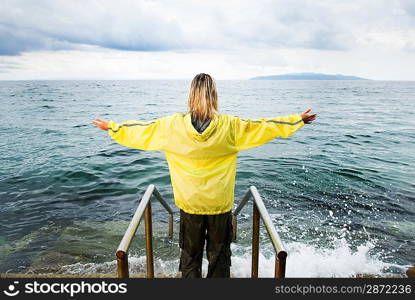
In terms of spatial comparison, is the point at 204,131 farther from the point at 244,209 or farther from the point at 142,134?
the point at 244,209

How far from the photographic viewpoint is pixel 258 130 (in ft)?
8.59

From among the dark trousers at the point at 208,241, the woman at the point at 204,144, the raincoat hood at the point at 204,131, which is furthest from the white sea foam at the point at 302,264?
the raincoat hood at the point at 204,131

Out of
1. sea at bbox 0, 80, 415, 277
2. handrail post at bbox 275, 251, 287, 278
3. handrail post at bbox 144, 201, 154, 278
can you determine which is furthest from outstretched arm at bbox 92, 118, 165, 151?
sea at bbox 0, 80, 415, 277

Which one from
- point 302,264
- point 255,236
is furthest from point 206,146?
point 302,264

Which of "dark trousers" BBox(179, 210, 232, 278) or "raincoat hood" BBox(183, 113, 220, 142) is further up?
"raincoat hood" BBox(183, 113, 220, 142)

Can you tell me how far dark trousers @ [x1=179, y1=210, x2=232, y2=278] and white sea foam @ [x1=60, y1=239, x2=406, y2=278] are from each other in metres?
1.81

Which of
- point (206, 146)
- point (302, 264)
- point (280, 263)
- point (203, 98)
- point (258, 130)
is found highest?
point (203, 98)

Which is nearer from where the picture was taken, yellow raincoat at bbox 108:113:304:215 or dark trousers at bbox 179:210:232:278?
yellow raincoat at bbox 108:113:304:215

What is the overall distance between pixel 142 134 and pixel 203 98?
64cm

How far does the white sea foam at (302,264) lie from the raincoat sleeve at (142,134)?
110 inches

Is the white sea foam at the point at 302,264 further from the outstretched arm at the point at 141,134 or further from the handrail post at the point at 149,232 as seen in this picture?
the outstretched arm at the point at 141,134

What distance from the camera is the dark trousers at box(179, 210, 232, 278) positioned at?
2771 millimetres

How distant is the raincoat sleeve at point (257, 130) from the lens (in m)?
2.61

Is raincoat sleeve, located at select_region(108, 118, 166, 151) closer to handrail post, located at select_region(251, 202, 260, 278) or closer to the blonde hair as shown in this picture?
the blonde hair
